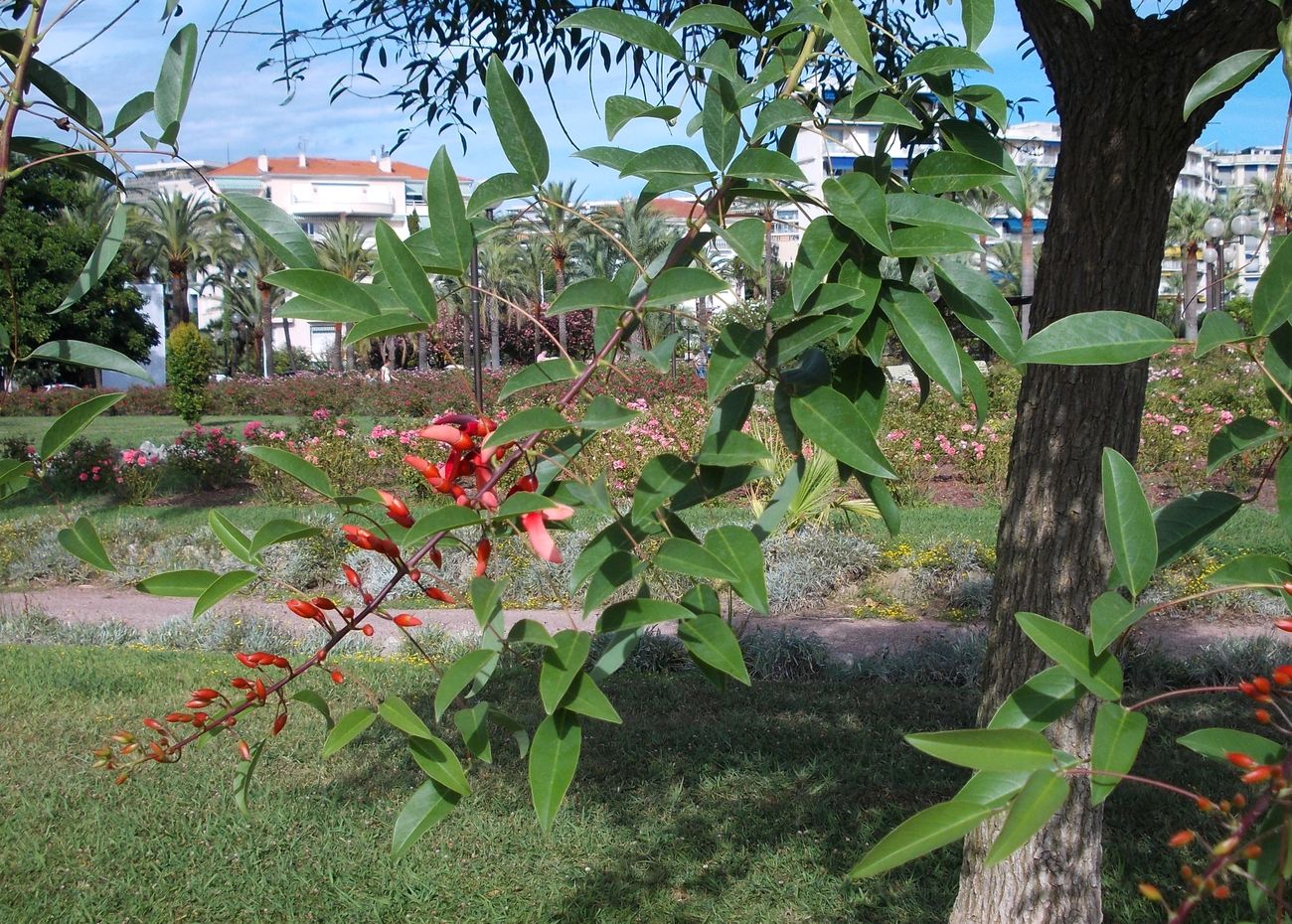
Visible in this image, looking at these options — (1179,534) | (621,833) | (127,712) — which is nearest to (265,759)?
(127,712)

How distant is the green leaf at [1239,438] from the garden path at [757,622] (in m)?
4.75

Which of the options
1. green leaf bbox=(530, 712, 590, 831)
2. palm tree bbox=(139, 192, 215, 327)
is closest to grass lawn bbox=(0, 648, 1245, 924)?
green leaf bbox=(530, 712, 590, 831)

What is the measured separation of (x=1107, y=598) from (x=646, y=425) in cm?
997

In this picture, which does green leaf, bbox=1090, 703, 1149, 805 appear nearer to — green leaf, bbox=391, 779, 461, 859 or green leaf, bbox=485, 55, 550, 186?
green leaf, bbox=391, 779, 461, 859

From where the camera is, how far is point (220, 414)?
88.7 feet

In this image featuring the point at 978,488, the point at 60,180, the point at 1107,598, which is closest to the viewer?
the point at 1107,598

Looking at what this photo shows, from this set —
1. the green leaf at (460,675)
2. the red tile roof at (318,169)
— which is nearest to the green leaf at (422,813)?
the green leaf at (460,675)

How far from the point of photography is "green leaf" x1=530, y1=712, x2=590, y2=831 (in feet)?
2.42

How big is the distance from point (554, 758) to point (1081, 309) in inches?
68.4

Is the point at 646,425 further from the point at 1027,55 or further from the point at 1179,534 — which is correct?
the point at 1179,534

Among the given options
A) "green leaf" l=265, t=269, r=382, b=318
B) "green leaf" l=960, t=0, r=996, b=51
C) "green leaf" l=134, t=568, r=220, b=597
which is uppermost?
"green leaf" l=960, t=0, r=996, b=51

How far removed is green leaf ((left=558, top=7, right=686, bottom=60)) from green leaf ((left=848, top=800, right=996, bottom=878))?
630 mm

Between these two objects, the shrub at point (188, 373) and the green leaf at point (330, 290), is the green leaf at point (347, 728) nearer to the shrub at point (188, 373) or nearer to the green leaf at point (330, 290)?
the green leaf at point (330, 290)

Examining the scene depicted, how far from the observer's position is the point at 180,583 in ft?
2.62
